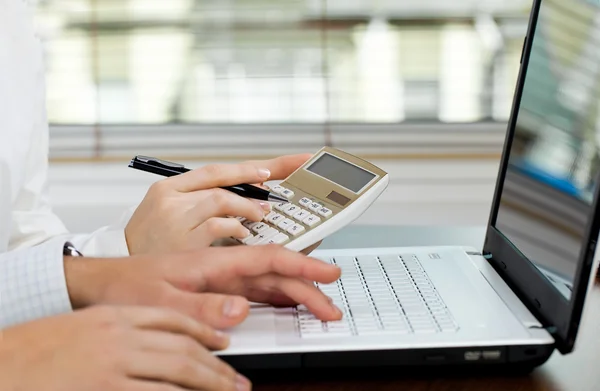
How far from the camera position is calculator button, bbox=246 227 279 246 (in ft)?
2.59

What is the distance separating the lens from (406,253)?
2.99ft

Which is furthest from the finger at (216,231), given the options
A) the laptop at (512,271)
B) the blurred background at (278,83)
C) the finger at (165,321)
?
the blurred background at (278,83)

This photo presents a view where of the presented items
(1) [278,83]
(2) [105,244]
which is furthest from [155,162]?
(1) [278,83]

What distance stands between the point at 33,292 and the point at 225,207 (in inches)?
8.5

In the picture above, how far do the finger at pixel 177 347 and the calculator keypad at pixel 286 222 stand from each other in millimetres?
232

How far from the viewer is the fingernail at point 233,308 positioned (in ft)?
1.99

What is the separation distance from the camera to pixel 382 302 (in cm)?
71

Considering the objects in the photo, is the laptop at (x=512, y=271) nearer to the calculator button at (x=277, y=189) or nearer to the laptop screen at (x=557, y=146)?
the laptop screen at (x=557, y=146)

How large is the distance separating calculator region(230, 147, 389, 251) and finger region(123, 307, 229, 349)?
0.70 ft

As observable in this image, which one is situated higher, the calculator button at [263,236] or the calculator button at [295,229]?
the calculator button at [295,229]

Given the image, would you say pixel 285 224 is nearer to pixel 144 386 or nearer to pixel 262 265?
pixel 262 265

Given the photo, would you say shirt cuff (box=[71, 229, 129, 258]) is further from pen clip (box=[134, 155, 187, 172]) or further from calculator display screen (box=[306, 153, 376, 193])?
calculator display screen (box=[306, 153, 376, 193])

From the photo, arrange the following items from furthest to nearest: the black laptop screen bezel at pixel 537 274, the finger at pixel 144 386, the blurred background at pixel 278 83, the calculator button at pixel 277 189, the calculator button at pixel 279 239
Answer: the blurred background at pixel 278 83 < the calculator button at pixel 277 189 < the calculator button at pixel 279 239 < the black laptop screen bezel at pixel 537 274 < the finger at pixel 144 386

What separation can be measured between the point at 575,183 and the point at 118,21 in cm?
151
